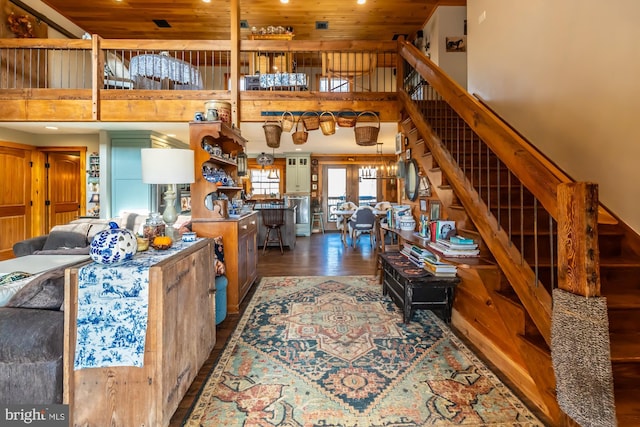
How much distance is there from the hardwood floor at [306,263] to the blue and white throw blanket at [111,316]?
604mm

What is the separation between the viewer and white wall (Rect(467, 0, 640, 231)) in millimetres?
2139

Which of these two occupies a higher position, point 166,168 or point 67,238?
point 166,168

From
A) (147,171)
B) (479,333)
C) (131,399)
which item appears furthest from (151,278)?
(479,333)

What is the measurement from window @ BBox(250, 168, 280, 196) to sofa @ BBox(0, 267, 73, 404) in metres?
8.13

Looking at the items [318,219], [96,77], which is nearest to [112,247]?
[96,77]

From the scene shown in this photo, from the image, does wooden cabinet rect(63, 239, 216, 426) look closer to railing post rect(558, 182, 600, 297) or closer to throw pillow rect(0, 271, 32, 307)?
throw pillow rect(0, 271, 32, 307)

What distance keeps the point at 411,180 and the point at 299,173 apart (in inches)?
208

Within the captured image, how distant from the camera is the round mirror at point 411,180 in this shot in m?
3.73

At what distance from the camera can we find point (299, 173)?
347 inches

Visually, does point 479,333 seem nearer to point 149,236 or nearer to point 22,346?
point 149,236

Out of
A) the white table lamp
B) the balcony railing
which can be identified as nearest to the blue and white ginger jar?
the white table lamp

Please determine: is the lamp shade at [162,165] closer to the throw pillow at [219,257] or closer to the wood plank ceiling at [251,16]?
the throw pillow at [219,257]

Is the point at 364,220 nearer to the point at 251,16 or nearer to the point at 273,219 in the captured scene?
the point at 273,219

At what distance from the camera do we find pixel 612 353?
139 cm
